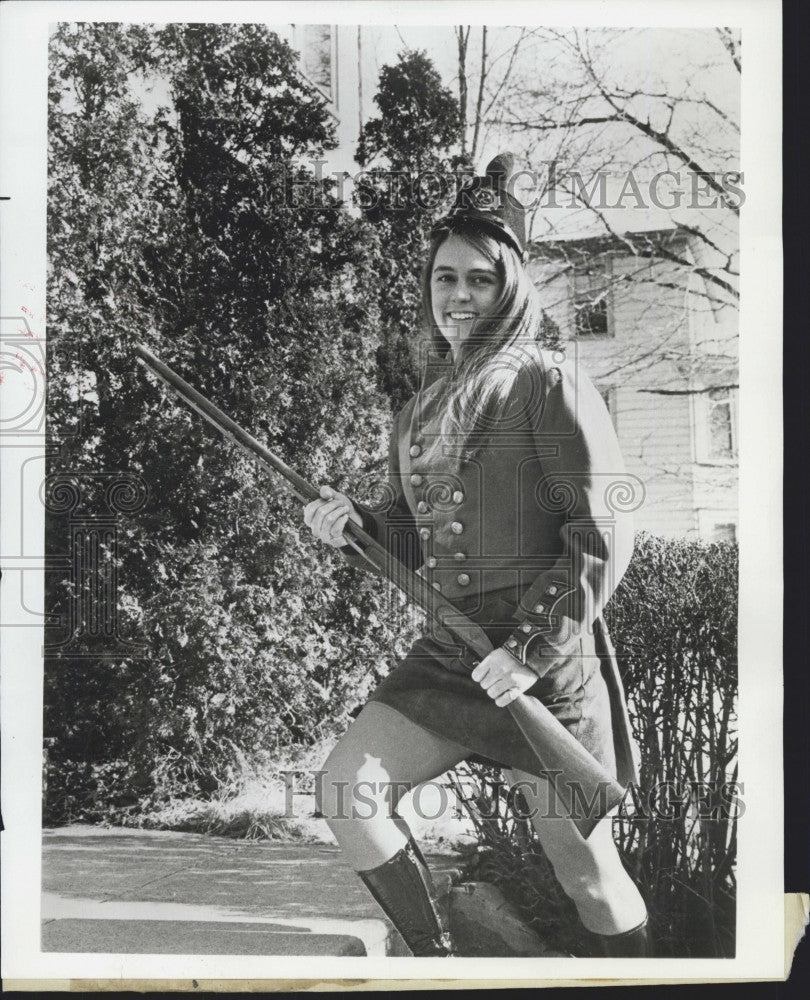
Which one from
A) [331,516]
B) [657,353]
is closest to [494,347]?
[657,353]

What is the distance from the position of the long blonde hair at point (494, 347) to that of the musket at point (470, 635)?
0.52m

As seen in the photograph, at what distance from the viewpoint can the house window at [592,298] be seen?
4.09m

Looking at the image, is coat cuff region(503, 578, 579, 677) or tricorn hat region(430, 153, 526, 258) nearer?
coat cuff region(503, 578, 579, 677)

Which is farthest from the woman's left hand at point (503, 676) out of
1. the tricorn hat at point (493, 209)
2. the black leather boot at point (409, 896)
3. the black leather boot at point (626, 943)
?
the tricorn hat at point (493, 209)

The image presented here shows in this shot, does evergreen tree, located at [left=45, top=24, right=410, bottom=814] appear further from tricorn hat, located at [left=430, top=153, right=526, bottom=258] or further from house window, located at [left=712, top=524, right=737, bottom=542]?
house window, located at [left=712, top=524, right=737, bottom=542]

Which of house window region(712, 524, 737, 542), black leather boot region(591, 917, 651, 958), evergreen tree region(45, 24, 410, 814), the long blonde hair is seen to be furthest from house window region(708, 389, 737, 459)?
black leather boot region(591, 917, 651, 958)

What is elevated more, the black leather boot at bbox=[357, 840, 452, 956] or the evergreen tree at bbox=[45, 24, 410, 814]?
the evergreen tree at bbox=[45, 24, 410, 814]

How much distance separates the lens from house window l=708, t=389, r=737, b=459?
413 cm

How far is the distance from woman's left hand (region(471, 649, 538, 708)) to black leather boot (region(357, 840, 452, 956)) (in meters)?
0.60

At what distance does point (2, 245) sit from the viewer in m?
4.18

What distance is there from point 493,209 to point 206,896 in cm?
258

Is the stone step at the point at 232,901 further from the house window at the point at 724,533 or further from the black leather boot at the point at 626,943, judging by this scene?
the house window at the point at 724,533

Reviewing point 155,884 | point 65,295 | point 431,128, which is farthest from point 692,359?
point 155,884

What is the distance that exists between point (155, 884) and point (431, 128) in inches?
110
